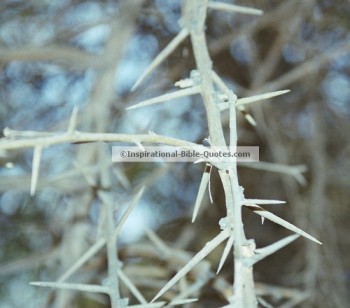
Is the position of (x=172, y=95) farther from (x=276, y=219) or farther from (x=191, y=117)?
(x=191, y=117)

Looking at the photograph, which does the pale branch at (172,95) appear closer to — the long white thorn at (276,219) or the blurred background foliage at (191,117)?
the long white thorn at (276,219)

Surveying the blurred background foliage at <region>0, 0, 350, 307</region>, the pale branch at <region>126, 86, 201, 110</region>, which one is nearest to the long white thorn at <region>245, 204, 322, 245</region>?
the pale branch at <region>126, 86, 201, 110</region>

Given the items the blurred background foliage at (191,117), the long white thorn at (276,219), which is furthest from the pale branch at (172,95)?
the blurred background foliage at (191,117)

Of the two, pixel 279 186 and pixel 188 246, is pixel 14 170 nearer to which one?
pixel 188 246

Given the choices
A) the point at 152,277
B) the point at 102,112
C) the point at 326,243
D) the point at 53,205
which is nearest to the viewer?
the point at 102,112

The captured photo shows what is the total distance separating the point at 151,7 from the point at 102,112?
500 millimetres

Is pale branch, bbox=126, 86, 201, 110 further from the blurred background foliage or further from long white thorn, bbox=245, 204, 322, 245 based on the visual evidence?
the blurred background foliage

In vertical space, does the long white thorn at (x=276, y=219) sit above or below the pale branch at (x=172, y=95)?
below

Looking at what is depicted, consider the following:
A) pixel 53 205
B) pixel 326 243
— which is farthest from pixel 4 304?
pixel 326 243

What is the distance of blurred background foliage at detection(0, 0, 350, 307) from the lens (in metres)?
1.43

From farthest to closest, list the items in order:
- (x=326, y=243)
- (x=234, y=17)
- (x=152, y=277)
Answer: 1. (x=234, y=17)
2. (x=326, y=243)
3. (x=152, y=277)

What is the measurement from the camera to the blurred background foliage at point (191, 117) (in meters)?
1.43

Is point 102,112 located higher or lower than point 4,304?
higher

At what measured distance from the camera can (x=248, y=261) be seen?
505 millimetres
